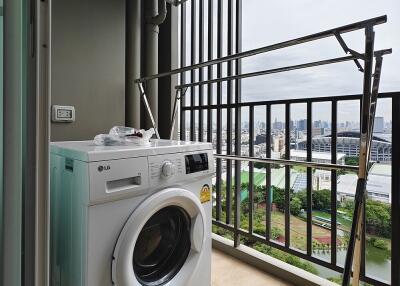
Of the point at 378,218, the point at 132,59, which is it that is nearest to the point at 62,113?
the point at 132,59

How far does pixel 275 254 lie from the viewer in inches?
77.2

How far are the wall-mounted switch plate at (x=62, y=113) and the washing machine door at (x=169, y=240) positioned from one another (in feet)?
3.41

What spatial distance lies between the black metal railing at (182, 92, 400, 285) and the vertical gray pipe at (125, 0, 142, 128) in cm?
58

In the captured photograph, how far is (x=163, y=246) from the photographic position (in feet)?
4.42

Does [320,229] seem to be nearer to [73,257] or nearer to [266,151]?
[266,151]

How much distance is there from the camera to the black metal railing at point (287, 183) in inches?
52.1

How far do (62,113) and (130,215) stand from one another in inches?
43.4

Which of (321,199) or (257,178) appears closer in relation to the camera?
(321,199)

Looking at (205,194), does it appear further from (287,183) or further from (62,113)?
(62,113)

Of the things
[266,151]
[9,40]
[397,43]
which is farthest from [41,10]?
[397,43]

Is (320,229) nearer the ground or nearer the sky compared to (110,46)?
nearer the ground

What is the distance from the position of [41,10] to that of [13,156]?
41cm

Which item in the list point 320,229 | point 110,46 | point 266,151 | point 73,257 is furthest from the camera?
point 110,46

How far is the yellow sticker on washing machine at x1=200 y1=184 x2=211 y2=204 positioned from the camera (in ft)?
4.57
